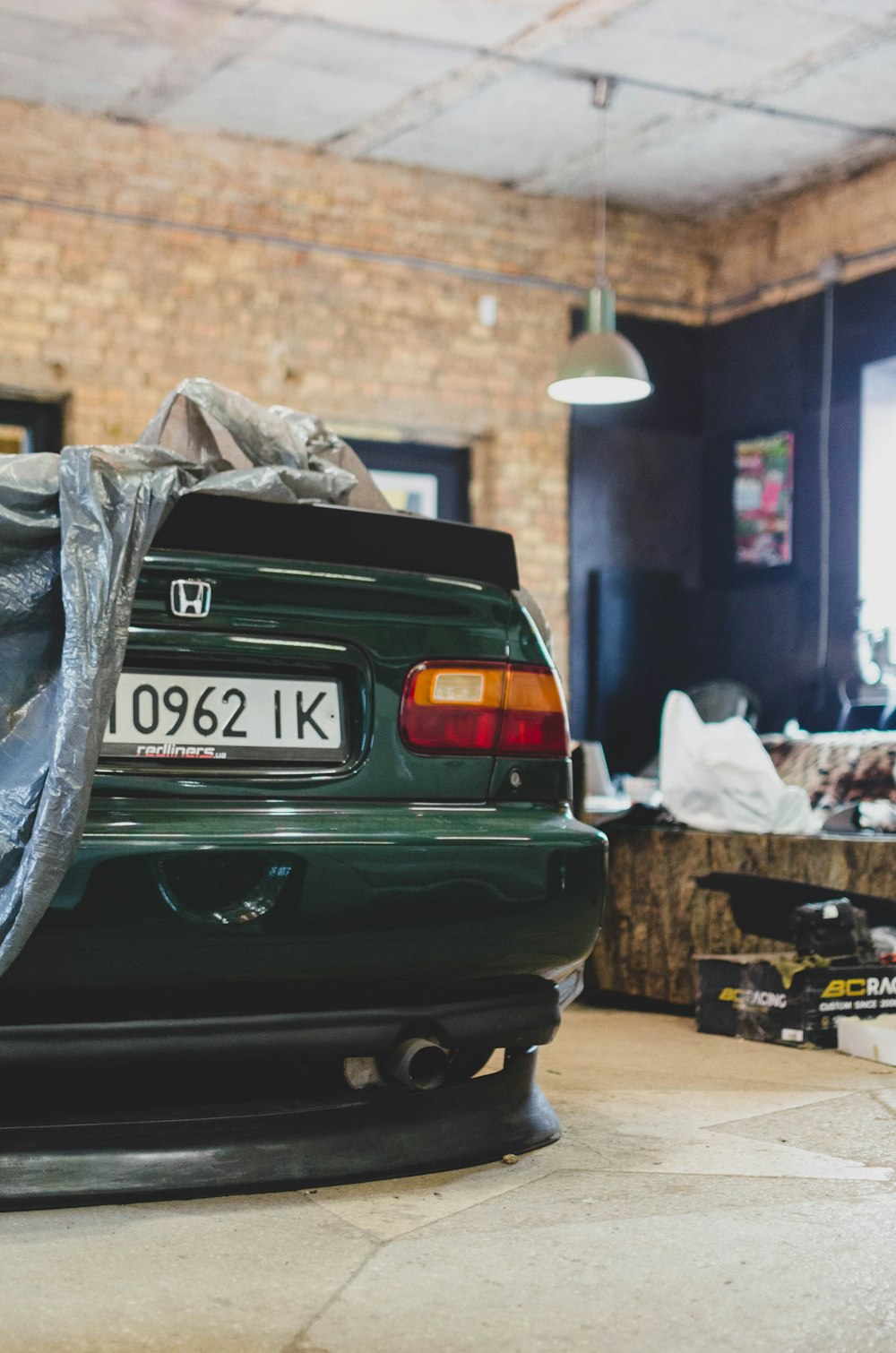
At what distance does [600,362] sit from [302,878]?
5624mm

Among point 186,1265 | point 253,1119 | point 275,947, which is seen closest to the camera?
point 186,1265

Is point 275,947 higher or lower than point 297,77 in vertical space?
lower

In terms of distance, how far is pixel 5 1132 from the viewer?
2.13 meters

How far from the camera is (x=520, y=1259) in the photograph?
202cm

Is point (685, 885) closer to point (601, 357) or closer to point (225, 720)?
point (225, 720)

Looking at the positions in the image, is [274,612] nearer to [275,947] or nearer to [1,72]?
[275,947]

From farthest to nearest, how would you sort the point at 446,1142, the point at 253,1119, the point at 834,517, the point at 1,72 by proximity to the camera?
the point at 834,517, the point at 1,72, the point at 446,1142, the point at 253,1119

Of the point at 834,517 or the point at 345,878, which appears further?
the point at 834,517

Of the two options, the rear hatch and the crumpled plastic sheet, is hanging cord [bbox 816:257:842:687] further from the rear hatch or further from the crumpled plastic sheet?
the crumpled plastic sheet

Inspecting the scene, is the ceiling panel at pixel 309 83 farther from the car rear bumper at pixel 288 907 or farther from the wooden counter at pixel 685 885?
the car rear bumper at pixel 288 907

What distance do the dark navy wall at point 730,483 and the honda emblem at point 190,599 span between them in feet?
23.0

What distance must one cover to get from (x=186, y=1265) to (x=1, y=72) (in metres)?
6.79

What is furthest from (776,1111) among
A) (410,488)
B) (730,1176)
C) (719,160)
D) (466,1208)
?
(719,160)

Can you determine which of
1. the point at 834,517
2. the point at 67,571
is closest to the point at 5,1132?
the point at 67,571
